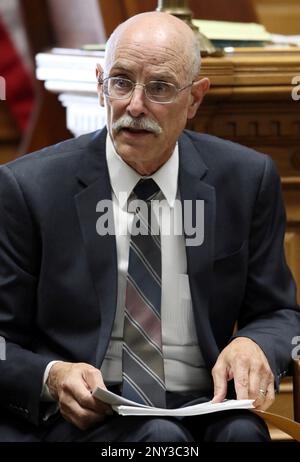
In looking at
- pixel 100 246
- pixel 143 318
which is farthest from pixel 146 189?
pixel 143 318

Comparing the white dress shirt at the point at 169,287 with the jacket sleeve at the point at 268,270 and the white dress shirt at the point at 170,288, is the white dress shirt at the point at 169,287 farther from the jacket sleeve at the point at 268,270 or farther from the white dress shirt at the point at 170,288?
the jacket sleeve at the point at 268,270

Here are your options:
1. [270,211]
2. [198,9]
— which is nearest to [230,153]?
Answer: [270,211]

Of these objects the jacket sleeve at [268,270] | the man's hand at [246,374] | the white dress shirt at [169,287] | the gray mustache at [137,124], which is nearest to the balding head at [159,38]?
the gray mustache at [137,124]

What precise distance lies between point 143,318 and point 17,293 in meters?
0.27

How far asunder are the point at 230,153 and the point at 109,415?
0.68 meters

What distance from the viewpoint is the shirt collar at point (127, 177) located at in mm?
2670

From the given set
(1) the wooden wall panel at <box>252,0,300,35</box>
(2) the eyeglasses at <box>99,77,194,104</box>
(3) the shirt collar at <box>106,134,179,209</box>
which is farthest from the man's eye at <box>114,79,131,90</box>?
(1) the wooden wall panel at <box>252,0,300,35</box>

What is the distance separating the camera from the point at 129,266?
2641mm

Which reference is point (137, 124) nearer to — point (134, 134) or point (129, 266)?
point (134, 134)

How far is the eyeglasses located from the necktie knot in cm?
18

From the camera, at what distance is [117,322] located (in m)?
2.64

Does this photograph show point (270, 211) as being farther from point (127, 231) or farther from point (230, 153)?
point (127, 231)

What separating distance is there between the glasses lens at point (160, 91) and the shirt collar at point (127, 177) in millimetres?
161
